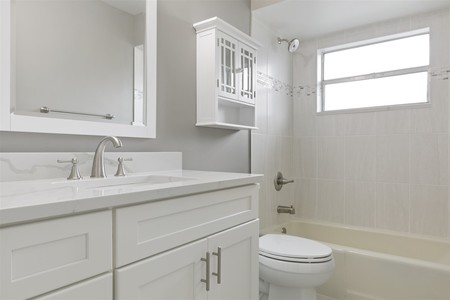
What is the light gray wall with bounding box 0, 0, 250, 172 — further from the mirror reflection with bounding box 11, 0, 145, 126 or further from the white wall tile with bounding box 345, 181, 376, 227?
the white wall tile with bounding box 345, 181, 376, 227

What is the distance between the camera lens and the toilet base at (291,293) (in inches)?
64.5

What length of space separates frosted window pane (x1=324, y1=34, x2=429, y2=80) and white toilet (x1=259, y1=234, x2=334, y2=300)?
1.68 metres

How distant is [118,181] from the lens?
122 centimetres

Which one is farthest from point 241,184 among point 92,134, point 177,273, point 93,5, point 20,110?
point 93,5

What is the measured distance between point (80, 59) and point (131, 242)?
85cm

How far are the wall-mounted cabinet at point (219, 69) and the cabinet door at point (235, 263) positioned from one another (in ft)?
2.44

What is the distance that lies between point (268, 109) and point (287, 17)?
0.73 metres

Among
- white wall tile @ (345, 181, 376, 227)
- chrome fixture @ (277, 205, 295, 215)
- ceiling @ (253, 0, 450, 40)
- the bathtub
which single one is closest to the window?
ceiling @ (253, 0, 450, 40)

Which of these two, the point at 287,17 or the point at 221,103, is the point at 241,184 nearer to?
the point at 221,103

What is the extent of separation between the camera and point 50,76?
3.77 feet

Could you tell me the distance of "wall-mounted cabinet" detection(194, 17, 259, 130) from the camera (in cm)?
173

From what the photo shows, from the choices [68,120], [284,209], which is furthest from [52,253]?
[284,209]

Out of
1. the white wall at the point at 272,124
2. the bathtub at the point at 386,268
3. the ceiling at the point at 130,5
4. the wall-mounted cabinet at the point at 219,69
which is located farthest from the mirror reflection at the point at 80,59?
the bathtub at the point at 386,268

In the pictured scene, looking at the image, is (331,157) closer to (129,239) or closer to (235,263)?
(235,263)
